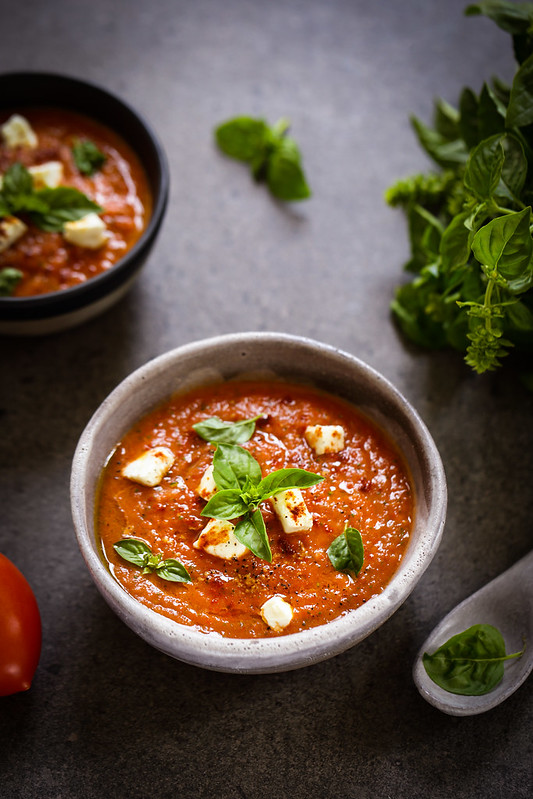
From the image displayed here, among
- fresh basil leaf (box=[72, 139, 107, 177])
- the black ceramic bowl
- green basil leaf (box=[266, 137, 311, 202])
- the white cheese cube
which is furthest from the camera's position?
green basil leaf (box=[266, 137, 311, 202])

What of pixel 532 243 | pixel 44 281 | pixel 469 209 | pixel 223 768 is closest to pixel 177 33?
pixel 44 281

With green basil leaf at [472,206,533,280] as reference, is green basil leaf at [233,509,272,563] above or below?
below

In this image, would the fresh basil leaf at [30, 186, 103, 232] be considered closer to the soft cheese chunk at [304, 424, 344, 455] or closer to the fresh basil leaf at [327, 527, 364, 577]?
the soft cheese chunk at [304, 424, 344, 455]

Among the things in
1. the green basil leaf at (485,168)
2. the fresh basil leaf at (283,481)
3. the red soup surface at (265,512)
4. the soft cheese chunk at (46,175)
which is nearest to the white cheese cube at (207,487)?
the red soup surface at (265,512)

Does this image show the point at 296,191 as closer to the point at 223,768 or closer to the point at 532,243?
the point at 532,243

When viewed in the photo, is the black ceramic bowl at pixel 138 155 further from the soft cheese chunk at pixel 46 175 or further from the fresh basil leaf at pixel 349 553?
the fresh basil leaf at pixel 349 553

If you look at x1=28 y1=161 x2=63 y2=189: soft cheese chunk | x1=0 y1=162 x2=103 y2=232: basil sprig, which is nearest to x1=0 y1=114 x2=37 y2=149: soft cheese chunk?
x1=28 y1=161 x2=63 y2=189: soft cheese chunk
